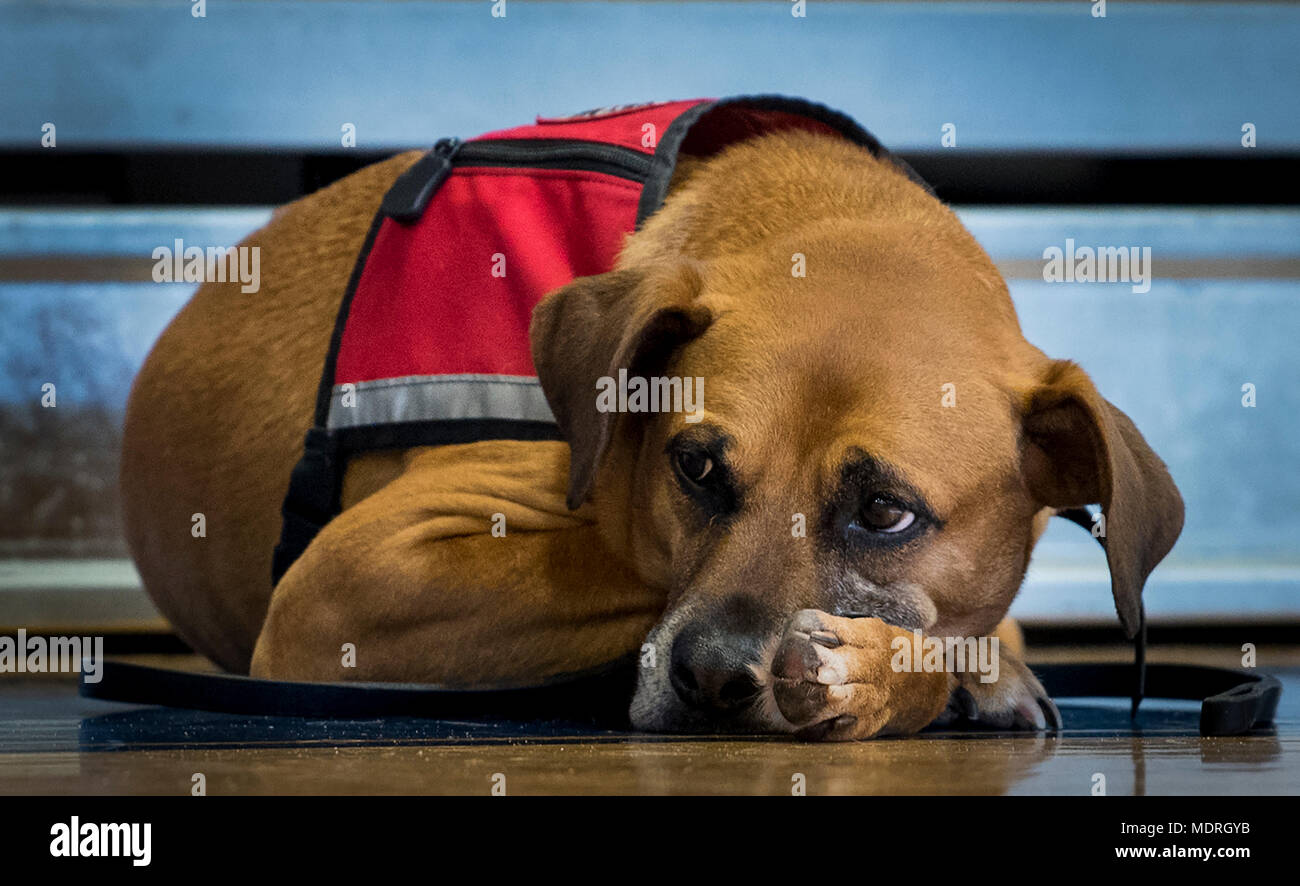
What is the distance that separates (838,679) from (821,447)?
1.16 ft

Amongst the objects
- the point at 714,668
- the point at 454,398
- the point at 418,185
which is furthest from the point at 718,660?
the point at 418,185

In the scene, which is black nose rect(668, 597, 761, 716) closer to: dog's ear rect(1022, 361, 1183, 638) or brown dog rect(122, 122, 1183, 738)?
brown dog rect(122, 122, 1183, 738)

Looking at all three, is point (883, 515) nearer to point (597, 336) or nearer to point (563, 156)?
point (597, 336)

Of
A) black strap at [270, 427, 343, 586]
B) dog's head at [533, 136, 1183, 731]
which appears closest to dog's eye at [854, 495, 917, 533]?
dog's head at [533, 136, 1183, 731]

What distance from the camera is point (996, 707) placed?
2.30 m

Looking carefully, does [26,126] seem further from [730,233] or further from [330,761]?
[330,761]

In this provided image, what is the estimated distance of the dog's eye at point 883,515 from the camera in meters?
2.05

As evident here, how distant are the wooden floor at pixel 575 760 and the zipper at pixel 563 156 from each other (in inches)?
41.3

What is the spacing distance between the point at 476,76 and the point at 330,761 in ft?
12.4

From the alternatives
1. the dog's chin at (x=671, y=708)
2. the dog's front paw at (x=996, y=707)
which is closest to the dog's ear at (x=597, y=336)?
the dog's chin at (x=671, y=708)

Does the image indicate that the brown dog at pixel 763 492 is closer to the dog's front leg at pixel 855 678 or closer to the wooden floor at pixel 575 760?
the dog's front leg at pixel 855 678

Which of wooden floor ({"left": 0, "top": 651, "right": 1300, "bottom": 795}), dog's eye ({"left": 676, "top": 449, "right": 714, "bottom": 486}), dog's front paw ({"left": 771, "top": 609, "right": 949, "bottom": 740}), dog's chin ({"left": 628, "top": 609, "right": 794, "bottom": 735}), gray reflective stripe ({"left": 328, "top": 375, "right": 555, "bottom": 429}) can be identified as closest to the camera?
wooden floor ({"left": 0, "top": 651, "right": 1300, "bottom": 795})

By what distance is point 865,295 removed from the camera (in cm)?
221

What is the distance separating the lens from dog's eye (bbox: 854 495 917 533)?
205 cm
